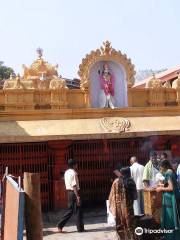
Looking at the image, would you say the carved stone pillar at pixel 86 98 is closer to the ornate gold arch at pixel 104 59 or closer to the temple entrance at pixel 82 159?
the ornate gold arch at pixel 104 59

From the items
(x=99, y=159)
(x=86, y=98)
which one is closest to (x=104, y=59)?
(x=86, y=98)

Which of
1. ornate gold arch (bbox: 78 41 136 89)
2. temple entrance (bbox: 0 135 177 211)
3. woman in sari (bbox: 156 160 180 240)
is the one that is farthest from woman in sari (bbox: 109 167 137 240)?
ornate gold arch (bbox: 78 41 136 89)

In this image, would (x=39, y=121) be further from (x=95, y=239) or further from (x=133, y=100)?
(x=95, y=239)

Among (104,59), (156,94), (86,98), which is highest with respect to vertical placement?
(104,59)

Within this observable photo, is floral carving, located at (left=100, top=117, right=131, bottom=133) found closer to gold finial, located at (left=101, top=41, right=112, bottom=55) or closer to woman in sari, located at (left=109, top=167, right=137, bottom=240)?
gold finial, located at (left=101, top=41, right=112, bottom=55)

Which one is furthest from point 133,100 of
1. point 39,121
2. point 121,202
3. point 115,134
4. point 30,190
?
point 30,190

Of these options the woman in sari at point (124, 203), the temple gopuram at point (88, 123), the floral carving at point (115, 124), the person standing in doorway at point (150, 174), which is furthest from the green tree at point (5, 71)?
the woman in sari at point (124, 203)

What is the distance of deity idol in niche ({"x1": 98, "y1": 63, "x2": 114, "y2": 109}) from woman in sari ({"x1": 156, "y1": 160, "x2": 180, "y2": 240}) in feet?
20.4

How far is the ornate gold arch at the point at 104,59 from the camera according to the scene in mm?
13562

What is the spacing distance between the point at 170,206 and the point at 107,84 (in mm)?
6963

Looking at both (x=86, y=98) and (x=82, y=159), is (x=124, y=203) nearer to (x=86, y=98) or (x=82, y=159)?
(x=86, y=98)

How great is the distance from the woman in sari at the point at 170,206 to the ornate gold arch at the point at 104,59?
651 centimetres

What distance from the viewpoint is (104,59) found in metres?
13.9

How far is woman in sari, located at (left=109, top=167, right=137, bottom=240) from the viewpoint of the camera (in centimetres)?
750
